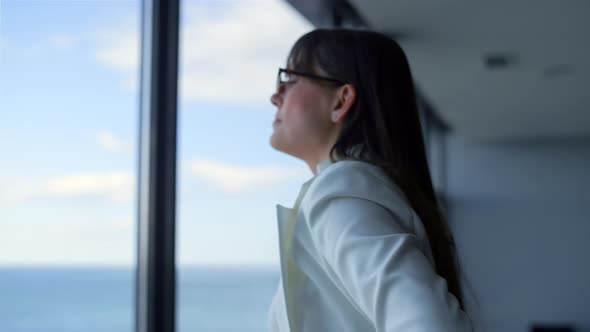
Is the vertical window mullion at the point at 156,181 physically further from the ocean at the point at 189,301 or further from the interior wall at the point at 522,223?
the ocean at the point at 189,301

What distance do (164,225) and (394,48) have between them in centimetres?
151

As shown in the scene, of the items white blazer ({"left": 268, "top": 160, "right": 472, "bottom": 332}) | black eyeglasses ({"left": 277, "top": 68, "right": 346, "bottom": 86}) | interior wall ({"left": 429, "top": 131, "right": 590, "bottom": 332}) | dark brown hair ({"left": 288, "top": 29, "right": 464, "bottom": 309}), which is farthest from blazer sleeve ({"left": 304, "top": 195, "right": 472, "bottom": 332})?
interior wall ({"left": 429, "top": 131, "right": 590, "bottom": 332})

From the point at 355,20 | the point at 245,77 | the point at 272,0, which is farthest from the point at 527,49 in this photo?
the point at 245,77

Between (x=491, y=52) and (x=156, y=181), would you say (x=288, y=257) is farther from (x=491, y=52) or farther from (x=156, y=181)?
(x=491, y=52)

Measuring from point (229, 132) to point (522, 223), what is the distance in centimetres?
513

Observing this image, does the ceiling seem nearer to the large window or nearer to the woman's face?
the large window

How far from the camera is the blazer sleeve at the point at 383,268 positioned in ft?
2.04

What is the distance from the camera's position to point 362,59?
0.94m

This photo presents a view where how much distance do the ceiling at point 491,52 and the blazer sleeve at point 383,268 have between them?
3.01 m

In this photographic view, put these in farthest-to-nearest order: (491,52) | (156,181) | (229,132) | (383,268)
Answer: (229,132)
(491,52)
(156,181)
(383,268)

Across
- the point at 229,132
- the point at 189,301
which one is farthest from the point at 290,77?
the point at 189,301

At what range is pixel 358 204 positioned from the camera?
2.35 feet

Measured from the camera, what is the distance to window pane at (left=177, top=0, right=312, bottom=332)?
7176mm

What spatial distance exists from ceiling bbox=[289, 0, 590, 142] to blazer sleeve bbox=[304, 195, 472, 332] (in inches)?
119
